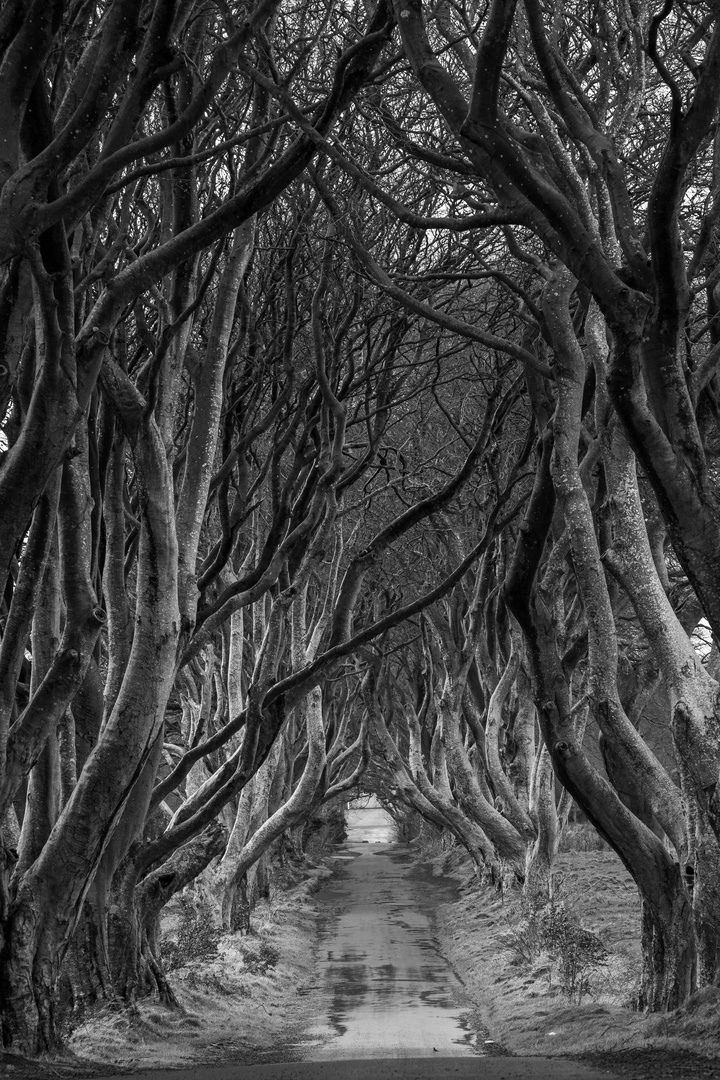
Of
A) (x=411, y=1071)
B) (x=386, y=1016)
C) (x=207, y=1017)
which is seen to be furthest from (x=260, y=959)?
(x=411, y=1071)

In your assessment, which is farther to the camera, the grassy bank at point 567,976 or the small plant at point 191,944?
the small plant at point 191,944

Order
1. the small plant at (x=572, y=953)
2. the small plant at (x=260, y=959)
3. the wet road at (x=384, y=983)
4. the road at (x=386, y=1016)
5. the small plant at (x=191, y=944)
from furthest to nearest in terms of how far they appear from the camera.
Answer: the small plant at (x=260, y=959) < the small plant at (x=191, y=944) < the small plant at (x=572, y=953) < the wet road at (x=384, y=983) < the road at (x=386, y=1016)

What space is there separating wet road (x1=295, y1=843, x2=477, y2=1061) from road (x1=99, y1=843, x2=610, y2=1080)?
0.04ft

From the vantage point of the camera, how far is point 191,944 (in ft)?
39.9

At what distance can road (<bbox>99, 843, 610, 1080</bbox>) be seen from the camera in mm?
6020

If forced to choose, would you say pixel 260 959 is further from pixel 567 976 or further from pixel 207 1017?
pixel 567 976

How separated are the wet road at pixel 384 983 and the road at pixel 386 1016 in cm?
1

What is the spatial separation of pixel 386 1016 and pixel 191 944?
2446mm

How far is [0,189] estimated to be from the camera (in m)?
5.16

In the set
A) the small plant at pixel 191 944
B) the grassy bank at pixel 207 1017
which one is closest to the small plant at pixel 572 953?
the grassy bank at pixel 207 1017

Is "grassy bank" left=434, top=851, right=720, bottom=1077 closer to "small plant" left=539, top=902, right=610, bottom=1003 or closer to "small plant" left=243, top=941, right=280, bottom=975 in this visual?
"small plant" left=539, top=902, right=610, bottom=1003

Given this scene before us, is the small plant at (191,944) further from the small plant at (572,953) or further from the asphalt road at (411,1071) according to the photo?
the asphalt road at (411,1071)

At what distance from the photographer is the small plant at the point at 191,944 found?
11.5 metres

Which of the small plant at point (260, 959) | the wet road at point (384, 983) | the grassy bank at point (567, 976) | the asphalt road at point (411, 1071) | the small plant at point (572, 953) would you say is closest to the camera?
the asphalt road at point (411, 1071)
